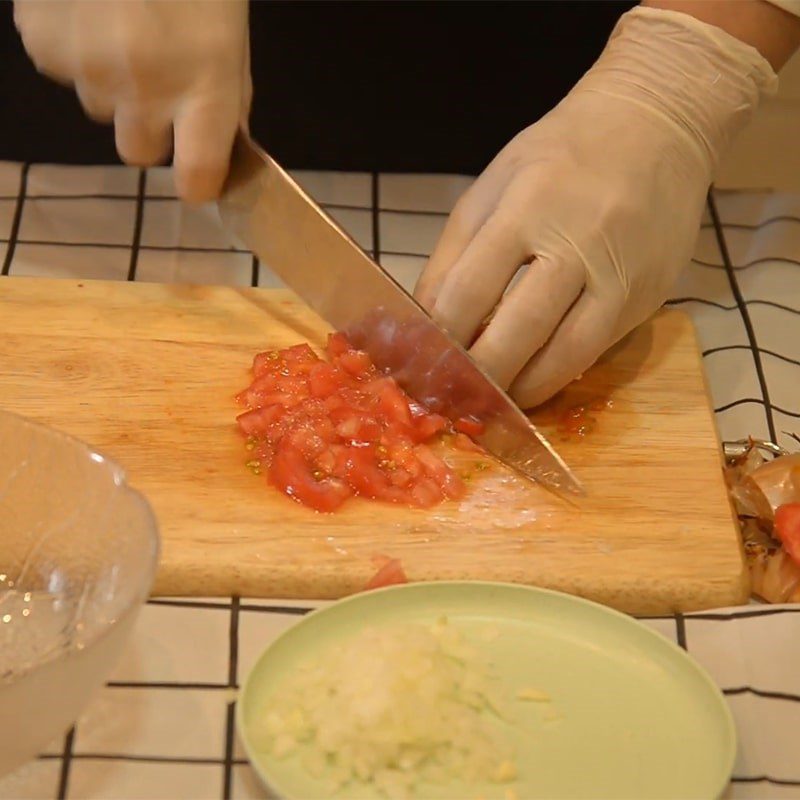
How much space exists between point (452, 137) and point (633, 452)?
3.17 feet

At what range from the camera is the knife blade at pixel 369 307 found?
5.06 feet

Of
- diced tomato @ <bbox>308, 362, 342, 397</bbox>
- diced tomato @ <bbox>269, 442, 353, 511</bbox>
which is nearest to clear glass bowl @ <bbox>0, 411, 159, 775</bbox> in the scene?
diced tomato @ <bbox>269, 442, 353, 511</bbox>

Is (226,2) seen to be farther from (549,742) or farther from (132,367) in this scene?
(549,742)

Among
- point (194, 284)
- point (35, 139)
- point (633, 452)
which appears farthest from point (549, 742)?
point (35, 139)

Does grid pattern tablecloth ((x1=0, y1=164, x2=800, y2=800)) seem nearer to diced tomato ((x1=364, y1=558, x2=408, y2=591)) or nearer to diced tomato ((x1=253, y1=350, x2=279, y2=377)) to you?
diced tomato ((x1=364, y1=558, x2=408, y2=591))

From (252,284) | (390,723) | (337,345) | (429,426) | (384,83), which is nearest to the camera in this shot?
(390,723)

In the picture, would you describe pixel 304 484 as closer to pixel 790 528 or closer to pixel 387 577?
pixel 387 577

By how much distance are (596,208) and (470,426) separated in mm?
330

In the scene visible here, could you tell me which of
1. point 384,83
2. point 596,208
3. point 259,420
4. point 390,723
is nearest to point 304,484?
point 259,420

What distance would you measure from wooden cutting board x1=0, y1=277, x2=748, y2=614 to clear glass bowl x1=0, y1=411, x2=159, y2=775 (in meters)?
0.16

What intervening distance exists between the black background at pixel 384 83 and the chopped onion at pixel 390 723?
4.28 feet

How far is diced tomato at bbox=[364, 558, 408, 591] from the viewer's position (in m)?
1.37

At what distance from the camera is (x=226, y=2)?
5.34 feet

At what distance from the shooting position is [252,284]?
1943 millimetres
